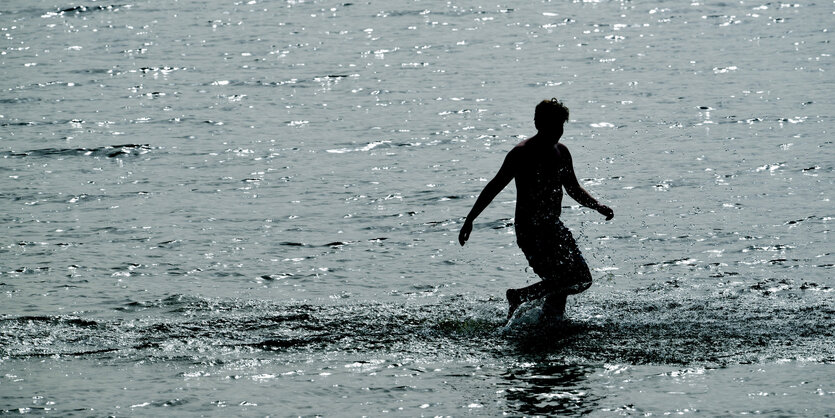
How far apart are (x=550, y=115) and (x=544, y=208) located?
82 cm

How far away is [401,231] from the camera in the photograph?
14953 mm

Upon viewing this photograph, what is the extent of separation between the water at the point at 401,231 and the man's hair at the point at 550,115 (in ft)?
5.70

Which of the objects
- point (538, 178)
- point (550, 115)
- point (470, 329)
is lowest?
point (470, 329)

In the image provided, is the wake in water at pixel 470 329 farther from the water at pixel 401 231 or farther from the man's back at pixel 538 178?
the man's back at pixel 538 178

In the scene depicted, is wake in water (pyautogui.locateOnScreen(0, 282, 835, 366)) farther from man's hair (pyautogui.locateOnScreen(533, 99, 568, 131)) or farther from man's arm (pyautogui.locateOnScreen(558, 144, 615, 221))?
man's hair (pyautogui.locateOnScreen(533, 99, 568, 131))

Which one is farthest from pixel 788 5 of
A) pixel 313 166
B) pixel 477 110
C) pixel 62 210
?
pixel 62 210

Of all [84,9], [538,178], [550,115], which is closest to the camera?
[550,115]

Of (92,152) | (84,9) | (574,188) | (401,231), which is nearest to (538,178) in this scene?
(574,188)

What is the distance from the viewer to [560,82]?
26.0 m

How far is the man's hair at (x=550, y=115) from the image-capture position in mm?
10445

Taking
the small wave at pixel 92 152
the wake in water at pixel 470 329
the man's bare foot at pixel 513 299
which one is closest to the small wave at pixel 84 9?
the small wave at pixel 92 152

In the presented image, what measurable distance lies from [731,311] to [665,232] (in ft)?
11.0

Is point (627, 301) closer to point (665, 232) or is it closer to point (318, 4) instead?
point (665, 232)

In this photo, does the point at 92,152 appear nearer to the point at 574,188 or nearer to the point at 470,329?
the point at 470,329
